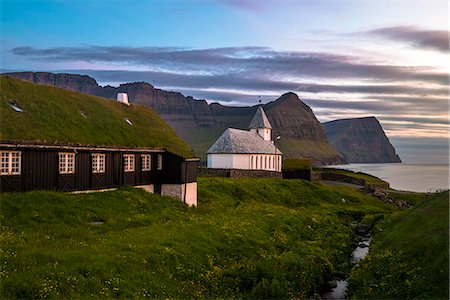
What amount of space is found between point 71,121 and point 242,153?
141 ft

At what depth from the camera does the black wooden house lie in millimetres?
29250

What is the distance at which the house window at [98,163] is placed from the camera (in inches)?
1427

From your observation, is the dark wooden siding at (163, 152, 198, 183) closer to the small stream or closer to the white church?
the small stream

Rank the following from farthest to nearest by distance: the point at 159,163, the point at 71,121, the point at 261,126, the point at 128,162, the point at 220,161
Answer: the point at 261,126 < the point at 220,161 < the point at 159,163 < the point at 128,162 < the point at 71,121

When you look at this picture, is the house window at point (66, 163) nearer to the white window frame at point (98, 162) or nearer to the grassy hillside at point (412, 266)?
the white window frame at point (98, 162)

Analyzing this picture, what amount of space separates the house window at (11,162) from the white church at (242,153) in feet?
165

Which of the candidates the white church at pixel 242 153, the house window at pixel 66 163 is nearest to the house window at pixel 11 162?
the house window at pixel 66 163

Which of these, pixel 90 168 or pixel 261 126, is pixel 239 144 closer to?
pixel 261 126

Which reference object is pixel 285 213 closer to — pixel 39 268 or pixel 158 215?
pixel 158 215

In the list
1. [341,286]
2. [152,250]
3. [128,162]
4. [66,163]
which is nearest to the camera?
[152,250]

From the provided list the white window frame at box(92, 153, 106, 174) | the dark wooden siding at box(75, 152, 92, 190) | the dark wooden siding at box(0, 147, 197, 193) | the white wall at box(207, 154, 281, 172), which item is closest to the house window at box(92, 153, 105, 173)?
the white window frame at box(92, 153, 106, 174)

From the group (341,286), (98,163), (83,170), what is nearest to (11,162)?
(83,170)

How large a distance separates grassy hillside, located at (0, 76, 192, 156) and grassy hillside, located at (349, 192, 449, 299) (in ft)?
71.8

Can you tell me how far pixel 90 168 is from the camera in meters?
35.6
